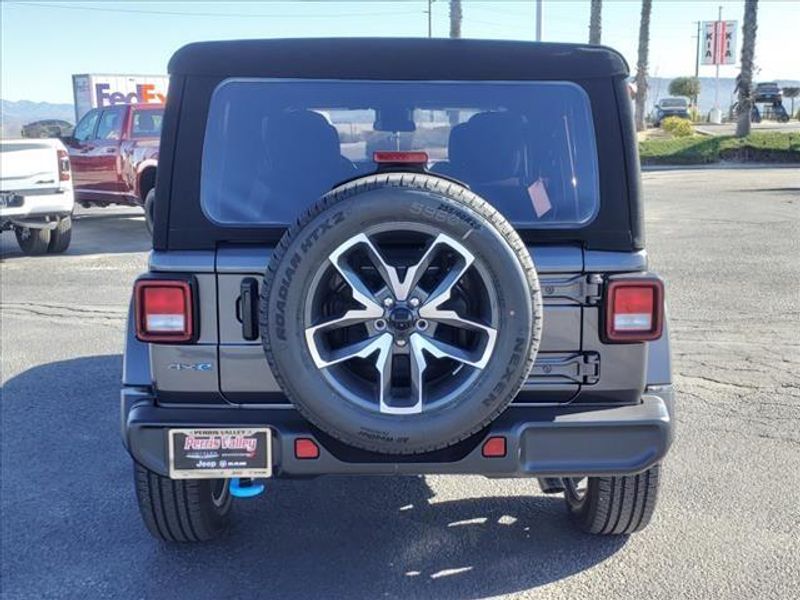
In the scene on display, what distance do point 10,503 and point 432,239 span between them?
262 centimetres

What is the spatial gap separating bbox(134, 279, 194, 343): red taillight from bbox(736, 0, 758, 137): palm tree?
1141 inches

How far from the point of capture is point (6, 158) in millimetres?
10156

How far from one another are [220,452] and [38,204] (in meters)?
8.51

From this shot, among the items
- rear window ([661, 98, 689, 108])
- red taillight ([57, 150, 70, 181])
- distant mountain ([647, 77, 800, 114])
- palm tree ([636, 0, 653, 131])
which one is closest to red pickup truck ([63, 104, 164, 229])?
red taillight ([57, 150, 70, 181])

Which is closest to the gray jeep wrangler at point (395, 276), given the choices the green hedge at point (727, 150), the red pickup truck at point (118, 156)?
the red pickup truck at point (118, 156)

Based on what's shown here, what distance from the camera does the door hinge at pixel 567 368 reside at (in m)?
2.99

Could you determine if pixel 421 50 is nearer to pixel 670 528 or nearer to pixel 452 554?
pixel 452 554

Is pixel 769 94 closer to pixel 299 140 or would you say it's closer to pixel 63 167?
pixel 63 167

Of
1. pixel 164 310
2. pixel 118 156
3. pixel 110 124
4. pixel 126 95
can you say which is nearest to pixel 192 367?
pixel 164 310

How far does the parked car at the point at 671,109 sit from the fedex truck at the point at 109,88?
26.0 m

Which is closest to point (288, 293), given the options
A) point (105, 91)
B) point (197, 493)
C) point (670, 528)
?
point (197, 493)

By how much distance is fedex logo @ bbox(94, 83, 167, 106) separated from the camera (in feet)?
114

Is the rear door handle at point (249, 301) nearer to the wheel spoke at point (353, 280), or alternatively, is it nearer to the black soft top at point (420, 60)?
the wheel spoke at point (353, 280)

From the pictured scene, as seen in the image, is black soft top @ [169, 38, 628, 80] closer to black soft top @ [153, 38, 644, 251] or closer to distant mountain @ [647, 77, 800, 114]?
black soft top @ [153, 38, 644, 251]
